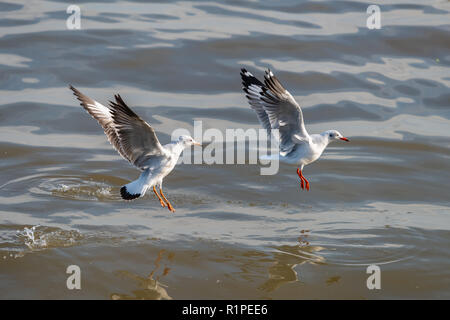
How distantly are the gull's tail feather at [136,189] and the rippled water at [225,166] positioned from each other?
0.54 metres

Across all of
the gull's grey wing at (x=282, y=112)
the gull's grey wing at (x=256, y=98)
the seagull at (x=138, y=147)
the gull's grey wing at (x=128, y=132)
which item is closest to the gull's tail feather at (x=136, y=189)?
the seagull at (x=138, y=147)

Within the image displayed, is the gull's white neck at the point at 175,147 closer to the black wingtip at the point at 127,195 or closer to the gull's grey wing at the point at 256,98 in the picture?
the black wingtip at the point at 127,195

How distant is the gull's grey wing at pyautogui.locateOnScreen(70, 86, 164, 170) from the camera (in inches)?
281

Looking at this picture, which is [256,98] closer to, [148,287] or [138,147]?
[138,147]

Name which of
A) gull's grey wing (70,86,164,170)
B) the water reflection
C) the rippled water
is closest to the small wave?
the rippled water

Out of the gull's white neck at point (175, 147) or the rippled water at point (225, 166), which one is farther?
the gull's white neck at point (175, 147)

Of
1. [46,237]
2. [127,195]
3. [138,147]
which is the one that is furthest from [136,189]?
[46,237]

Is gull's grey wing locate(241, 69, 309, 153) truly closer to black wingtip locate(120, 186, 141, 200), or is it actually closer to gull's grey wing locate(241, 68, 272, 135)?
gull's grey wing locate(241, 68, 272, 135)

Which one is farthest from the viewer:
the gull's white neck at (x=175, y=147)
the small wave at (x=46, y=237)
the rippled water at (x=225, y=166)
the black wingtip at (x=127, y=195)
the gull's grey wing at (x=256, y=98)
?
the gull's grey wing at (x=256, y=98)

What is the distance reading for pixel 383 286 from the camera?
23.8 feet

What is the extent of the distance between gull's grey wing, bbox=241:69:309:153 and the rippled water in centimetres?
105

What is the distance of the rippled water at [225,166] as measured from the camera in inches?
291

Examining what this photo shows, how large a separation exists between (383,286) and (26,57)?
1009 centimetres
